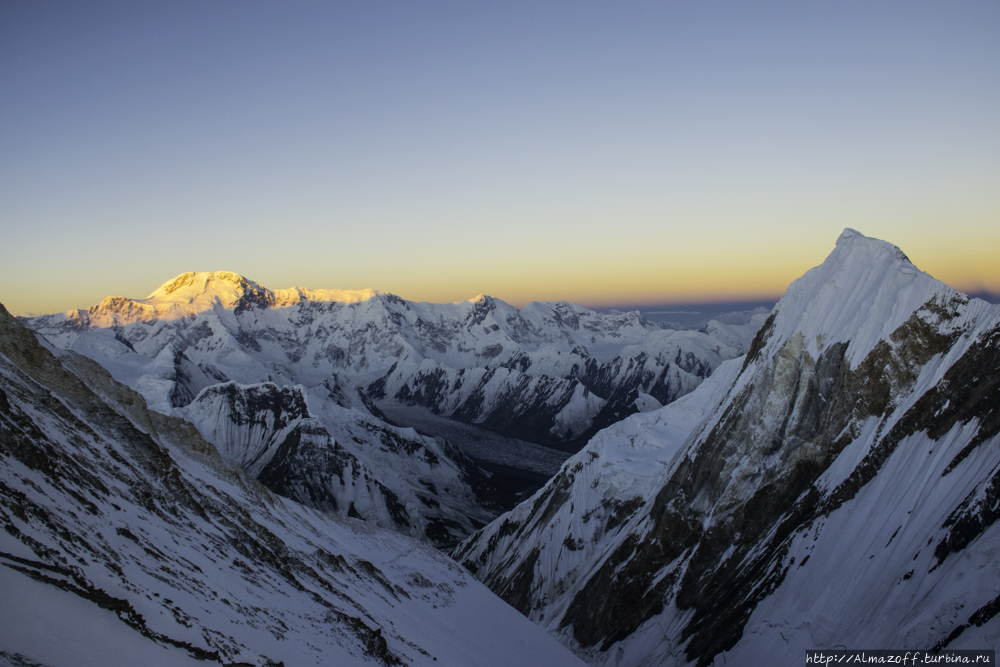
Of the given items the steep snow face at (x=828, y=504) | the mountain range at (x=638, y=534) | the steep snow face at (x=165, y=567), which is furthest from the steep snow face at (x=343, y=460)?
the steep snow face at (x=165, y=567)

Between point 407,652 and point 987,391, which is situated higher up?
point 987,391

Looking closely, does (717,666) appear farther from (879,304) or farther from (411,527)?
(411,527)

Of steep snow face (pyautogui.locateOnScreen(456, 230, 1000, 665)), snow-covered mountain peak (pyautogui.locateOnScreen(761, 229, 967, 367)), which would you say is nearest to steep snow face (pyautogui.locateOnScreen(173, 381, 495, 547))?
steep snow face (pyautogui.locateOnScreen(456, 230, 1000, 665))

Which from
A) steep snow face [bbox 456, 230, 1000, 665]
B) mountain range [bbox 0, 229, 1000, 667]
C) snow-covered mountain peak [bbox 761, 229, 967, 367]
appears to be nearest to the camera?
mountain range [bbox 0, 229, 1000, 667]

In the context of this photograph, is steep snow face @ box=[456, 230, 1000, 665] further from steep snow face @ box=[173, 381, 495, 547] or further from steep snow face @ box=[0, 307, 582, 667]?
steep snow face @ box=[173, 381, 495, 547]

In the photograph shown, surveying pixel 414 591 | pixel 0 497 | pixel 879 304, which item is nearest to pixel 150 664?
pixel 0 497

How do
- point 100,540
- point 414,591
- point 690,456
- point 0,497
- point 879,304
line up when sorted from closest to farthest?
point 0,497, point 100,540, point 879,304, point 414,591, point 690,456
